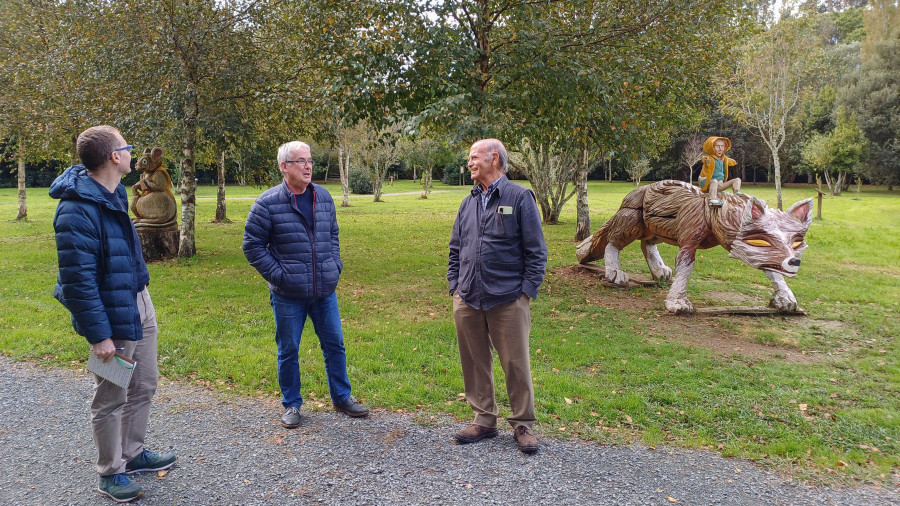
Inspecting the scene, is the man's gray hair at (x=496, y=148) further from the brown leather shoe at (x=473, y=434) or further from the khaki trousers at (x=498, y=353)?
the brown leather shoe at (x=473, y=434)

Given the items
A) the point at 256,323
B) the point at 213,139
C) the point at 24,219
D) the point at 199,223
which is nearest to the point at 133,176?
the point at 24,219

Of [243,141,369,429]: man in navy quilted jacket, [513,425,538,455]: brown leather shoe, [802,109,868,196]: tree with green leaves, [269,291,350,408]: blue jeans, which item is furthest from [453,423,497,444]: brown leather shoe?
[802,109,868,196]: tree with green leaves

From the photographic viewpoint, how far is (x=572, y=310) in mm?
8328

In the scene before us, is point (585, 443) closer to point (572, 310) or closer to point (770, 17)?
point (572, 310)

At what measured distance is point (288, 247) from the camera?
4230mm

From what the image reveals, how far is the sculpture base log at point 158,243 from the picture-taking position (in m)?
12.2

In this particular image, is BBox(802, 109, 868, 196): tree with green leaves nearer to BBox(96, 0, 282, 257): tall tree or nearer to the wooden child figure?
the wooden child figure

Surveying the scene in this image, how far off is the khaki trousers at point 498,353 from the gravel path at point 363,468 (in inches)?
10.5

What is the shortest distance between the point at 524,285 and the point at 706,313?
5213 mm

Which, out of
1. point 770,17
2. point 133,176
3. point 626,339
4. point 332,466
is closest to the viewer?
point 332,466

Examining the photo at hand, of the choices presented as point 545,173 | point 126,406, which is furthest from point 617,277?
point 545,173

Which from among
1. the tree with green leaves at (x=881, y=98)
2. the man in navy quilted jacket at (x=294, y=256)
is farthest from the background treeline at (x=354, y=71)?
the tree with green leaves at (x=881, y=98)

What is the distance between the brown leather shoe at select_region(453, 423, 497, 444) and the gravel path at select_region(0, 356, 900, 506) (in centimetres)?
5

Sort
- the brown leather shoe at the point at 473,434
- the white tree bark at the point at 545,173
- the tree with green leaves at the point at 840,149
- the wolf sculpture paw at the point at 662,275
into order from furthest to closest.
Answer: the tree with green leaves at the point at 840,149
the white tree bark at the point at 545,173
the wolf sculpture paw at the point at 662,275
the brown leather shoe at the point at 473,434
